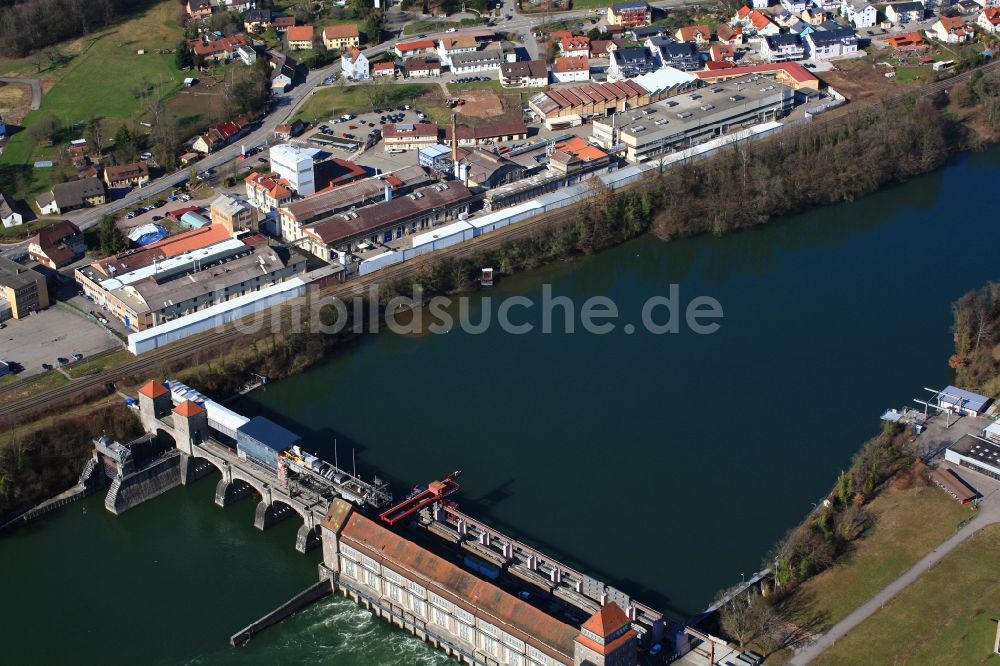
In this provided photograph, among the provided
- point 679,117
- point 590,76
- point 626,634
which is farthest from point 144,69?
point 626,634

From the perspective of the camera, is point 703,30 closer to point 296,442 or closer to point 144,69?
point 144,69

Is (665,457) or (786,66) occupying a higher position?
(786,66)

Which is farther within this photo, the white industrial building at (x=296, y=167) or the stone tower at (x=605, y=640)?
the white industrial building at (x=296, y=167)

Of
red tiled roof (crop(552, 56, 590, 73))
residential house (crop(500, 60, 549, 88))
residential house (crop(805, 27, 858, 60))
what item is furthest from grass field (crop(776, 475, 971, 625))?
residential house (crop(805, 27, 858, 60))

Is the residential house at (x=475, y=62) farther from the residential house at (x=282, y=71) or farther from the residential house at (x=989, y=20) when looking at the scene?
the residential house at (x=989, y=20)

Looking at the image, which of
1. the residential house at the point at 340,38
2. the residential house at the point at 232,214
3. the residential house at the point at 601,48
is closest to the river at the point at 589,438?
the residential house at the point at 232,214

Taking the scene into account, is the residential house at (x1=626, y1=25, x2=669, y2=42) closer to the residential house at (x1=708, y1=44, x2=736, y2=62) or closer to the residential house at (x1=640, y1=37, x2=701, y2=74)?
the residential house at (x1=640, y1=37, x2=701, y2=74)

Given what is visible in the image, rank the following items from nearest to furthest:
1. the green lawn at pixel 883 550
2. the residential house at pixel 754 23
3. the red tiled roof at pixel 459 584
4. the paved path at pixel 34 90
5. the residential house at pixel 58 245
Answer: the red tiled roof at pixel 459 584
the green lawn at pixel 883 550
the residential house at pixel 58 245
the paved path at pixel 34 90
the residential house at pixel 754 23

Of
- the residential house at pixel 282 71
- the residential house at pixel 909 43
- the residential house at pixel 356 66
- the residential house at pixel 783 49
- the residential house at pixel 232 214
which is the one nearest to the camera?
the residential house at pixel 232 214
